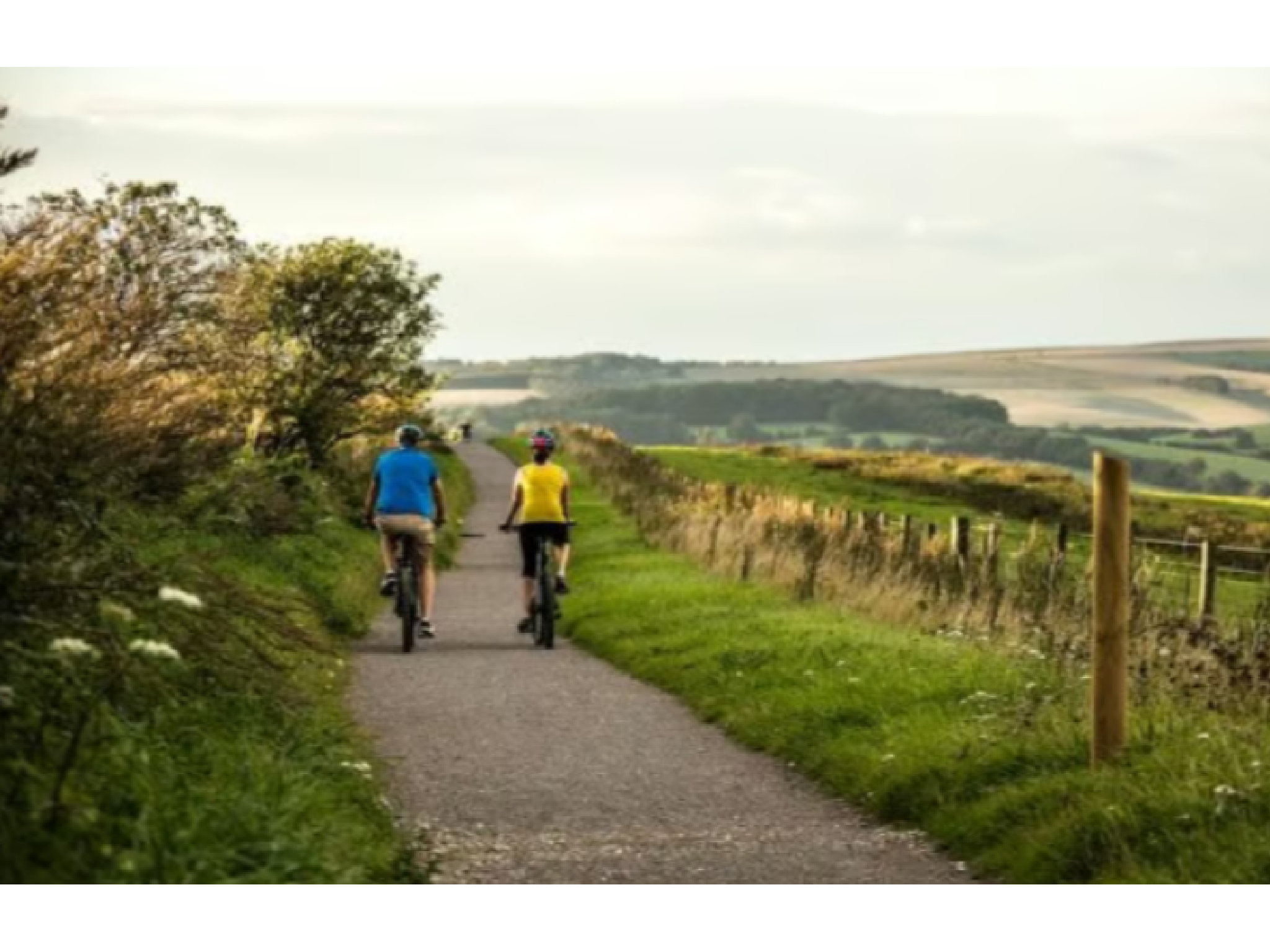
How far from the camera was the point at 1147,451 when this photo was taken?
10138 cm

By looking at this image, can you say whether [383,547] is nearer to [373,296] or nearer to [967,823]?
[967,823]

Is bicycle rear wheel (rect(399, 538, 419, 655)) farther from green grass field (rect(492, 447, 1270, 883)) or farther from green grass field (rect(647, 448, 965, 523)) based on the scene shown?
green grass field (rect(647, 448, 965, 523))

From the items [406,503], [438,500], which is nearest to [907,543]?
[438,500]

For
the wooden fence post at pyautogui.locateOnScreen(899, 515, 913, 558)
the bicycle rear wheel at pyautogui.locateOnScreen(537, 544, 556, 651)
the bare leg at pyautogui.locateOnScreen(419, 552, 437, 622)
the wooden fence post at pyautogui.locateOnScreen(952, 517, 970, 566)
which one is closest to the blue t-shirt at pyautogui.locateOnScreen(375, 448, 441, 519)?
the bare leg at pyautogui.locateOnScreen(419, 552, 437, 622)

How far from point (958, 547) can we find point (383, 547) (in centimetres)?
1012

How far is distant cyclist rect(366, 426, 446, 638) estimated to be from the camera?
1930 cm

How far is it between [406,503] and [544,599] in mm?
1847

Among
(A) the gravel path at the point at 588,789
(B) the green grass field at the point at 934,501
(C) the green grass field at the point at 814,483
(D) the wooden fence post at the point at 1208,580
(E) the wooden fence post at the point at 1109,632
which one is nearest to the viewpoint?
(A) the gravel path at the point at 588,789

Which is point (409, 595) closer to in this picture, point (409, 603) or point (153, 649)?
point (409, 603)

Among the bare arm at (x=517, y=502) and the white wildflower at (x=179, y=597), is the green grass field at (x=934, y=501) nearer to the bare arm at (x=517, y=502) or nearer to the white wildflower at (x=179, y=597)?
the bare arm at (x=517, y=502)

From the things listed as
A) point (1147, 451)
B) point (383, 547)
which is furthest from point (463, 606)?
point (1147, 451)

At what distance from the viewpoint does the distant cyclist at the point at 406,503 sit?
1930 cm

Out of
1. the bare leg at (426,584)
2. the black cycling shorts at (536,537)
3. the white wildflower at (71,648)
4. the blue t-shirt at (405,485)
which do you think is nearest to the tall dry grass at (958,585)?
the black cycling shorts at (536,537)

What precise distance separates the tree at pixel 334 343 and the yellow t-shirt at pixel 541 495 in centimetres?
1224
